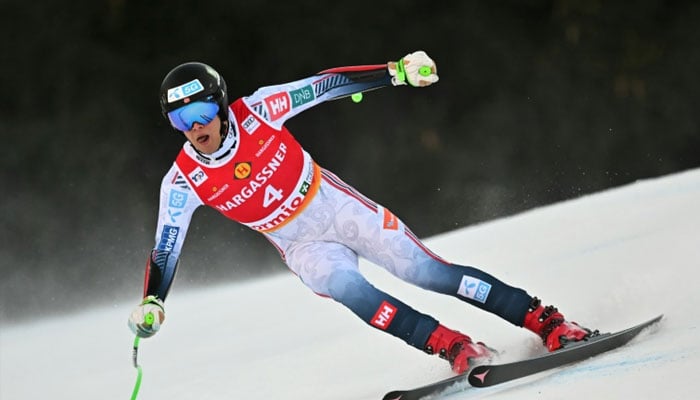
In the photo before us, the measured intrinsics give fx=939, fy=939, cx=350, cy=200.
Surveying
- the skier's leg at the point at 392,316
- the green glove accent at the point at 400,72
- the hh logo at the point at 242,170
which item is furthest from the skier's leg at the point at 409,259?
the green glove accent at the point at 400,72

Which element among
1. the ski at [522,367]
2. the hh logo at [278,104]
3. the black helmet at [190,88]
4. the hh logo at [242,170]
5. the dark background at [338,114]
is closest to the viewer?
the ski at [522,367]

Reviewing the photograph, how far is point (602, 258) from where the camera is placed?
5434 millimetres

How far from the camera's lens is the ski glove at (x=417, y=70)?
12.0 ft

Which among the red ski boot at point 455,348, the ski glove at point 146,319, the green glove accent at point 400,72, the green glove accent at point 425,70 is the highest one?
the green glove accent at point 425,70

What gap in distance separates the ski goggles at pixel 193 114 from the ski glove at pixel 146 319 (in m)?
0.68

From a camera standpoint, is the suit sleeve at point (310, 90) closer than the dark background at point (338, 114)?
Yes

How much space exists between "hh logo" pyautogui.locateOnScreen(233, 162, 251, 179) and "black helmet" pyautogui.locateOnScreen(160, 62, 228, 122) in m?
0.19

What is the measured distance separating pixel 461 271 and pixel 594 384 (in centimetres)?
90

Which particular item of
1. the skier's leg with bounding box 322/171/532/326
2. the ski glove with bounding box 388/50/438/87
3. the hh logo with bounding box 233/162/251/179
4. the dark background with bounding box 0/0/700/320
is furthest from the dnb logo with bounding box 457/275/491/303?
the dark background with bounding box 0/0/700/320

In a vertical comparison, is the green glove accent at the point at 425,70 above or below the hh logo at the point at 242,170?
above

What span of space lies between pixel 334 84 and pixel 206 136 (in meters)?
0.62

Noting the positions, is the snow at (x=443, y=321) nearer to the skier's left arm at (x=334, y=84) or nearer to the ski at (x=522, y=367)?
the ski at (x=522, y=367)

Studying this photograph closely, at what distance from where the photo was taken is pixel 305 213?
379cm

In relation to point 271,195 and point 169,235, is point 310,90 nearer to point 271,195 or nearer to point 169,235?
point 271,195
